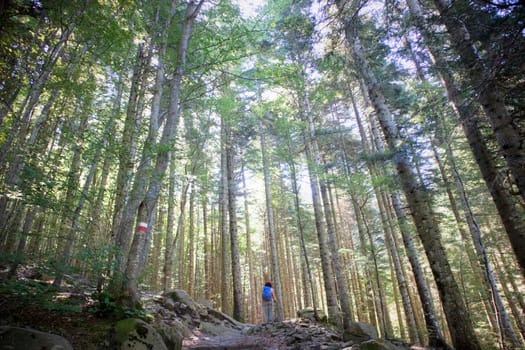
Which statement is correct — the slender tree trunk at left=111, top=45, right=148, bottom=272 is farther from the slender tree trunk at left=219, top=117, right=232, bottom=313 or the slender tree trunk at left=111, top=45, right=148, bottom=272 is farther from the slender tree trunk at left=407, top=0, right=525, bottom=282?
the slender tree trunk at left=219, top=117, right=232, bottom=313

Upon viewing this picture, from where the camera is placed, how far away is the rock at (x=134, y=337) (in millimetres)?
3773

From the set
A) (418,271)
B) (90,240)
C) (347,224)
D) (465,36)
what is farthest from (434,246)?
(347,224)

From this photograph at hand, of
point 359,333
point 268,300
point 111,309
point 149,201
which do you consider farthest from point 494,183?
point 268,300

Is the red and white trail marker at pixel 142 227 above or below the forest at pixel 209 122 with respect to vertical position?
below

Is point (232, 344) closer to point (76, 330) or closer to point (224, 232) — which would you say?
point (76, 330)

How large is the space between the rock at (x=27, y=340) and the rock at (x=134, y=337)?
88 cm

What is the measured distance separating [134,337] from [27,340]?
137 centimetres

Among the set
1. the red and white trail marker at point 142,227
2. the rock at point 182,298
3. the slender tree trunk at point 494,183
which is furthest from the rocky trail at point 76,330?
the slender tree trunk at point 494,183

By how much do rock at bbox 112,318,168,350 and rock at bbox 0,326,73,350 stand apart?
2.88 ft

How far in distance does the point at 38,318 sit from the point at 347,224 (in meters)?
22.1

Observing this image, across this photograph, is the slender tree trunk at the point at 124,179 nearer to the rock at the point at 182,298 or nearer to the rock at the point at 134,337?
the rock at the point at 134,337

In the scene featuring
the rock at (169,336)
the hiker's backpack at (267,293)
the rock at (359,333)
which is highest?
the hiker's backpack at (267,293)

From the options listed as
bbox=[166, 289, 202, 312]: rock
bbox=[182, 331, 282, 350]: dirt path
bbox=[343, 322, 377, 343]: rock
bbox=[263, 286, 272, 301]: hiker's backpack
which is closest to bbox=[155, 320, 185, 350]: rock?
bbox=[182, 331, 282, 350]: dirt path

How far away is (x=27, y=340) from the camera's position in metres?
2.89
